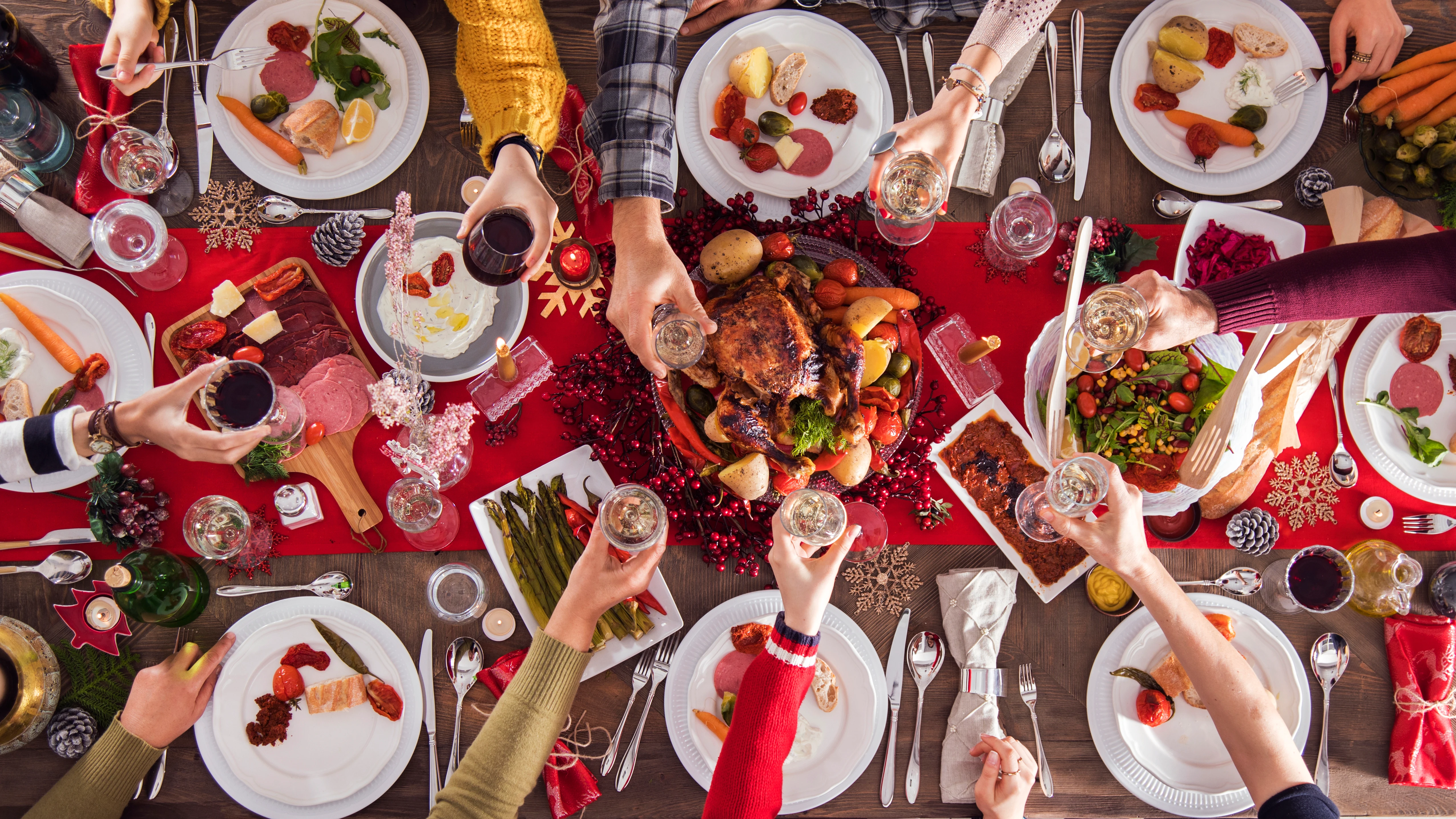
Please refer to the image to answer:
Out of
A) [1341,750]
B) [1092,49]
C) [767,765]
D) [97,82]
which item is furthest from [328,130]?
[1341,750]

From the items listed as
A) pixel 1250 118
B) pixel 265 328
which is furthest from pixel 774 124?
pixel 265 328

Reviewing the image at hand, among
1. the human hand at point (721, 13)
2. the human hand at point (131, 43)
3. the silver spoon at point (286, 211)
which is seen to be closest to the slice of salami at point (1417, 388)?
the human hand at point (721, 13)

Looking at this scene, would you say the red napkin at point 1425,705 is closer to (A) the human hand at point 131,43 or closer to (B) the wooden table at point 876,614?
(B) the wooden table at point 876,614

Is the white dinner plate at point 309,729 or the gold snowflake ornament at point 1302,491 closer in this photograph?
the white dinner plate at point 309,729

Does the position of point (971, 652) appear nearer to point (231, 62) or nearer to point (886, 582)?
point (886, 582)

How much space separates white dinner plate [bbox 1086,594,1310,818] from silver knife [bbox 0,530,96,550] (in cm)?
302

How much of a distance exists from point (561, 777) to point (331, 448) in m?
1.18

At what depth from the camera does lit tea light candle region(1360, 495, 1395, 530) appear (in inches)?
94.3

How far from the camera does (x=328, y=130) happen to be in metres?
2.32

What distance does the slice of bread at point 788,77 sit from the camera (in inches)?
91.7

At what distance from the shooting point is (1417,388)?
7.78 ft

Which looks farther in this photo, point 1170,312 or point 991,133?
point 991,133

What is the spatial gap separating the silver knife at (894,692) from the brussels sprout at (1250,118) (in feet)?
6.01

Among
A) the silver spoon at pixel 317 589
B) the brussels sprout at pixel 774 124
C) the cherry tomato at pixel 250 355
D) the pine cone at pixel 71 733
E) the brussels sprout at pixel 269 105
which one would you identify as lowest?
the pine cone at pixel 71 733
